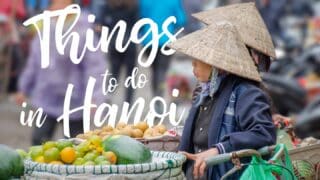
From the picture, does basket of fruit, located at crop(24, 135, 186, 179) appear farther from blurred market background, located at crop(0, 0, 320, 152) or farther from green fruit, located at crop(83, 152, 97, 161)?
blurred market background, located at crop(0, 0, 320, 152)

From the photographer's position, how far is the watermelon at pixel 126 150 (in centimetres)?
556

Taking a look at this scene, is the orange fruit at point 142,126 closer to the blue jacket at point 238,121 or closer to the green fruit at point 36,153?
the blue jacket at point 238,121

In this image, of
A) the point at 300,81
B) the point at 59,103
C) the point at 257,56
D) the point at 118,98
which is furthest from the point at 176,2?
the point at 257,56

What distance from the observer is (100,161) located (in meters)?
5.46

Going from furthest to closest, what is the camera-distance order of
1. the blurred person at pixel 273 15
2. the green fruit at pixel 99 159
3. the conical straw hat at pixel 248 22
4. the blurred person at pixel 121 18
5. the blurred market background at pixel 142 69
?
the blurred person at pixel 273 15, the blurred person at pixel 121 18, the blurred market background at pixel 142 69, the conical straw hat at pixel 248 22, the green fruit at pixel 99 159

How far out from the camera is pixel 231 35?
6125 mm

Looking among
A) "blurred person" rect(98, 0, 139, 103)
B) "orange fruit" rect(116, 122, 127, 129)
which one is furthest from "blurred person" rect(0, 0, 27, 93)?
"orange fruit" rect(116, 122, 127, 129)

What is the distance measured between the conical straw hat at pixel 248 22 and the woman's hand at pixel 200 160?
0.92m

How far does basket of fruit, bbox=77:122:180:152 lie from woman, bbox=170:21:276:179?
0.39 metres

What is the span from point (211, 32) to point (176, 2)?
7779mm

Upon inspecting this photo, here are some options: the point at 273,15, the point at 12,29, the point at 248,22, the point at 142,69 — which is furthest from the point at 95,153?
the point at 273,15

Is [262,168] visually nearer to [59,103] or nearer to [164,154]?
[164,154]

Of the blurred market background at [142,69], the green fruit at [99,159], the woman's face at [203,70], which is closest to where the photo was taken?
the green fruit at [99,159]

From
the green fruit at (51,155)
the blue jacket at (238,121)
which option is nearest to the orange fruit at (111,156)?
the green fruit at (51,155)
